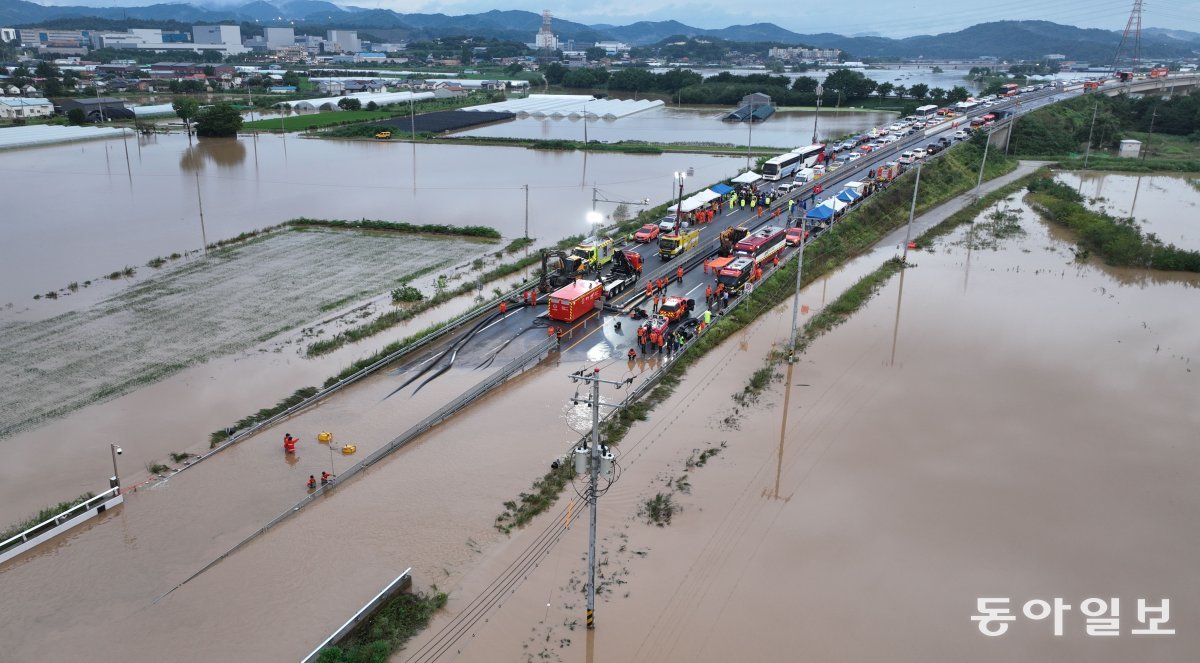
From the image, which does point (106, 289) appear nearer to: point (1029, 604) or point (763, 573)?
point (763, 573)

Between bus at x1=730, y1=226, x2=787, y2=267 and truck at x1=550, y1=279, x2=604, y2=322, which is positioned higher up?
bus at x1=730, y1=226, x2=787, y2=267

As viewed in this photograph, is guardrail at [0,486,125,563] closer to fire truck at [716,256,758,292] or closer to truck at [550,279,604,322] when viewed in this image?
truck at [550,279,604,322]

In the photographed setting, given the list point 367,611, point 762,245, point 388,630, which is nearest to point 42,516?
point 367,611

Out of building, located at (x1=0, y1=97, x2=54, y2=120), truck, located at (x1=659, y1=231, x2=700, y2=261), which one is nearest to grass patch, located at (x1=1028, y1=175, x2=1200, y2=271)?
truck, located at (x1=659, y1=231, x2=700, y2=261)

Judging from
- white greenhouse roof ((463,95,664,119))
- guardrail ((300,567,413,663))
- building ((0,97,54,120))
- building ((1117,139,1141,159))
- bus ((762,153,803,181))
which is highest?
white greenhouse roof ((463,95,664,119))

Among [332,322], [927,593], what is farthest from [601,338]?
[927,593]

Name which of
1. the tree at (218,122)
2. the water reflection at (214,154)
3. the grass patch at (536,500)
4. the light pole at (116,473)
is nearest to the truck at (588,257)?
the grass patch at (536,500)

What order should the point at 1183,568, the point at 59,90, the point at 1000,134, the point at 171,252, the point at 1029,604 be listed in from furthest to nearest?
1. the point at 59,90
2. the point at 1000,134
3. the point at 171,252
4. the point at 1183,568
5. the point at 1029,604
